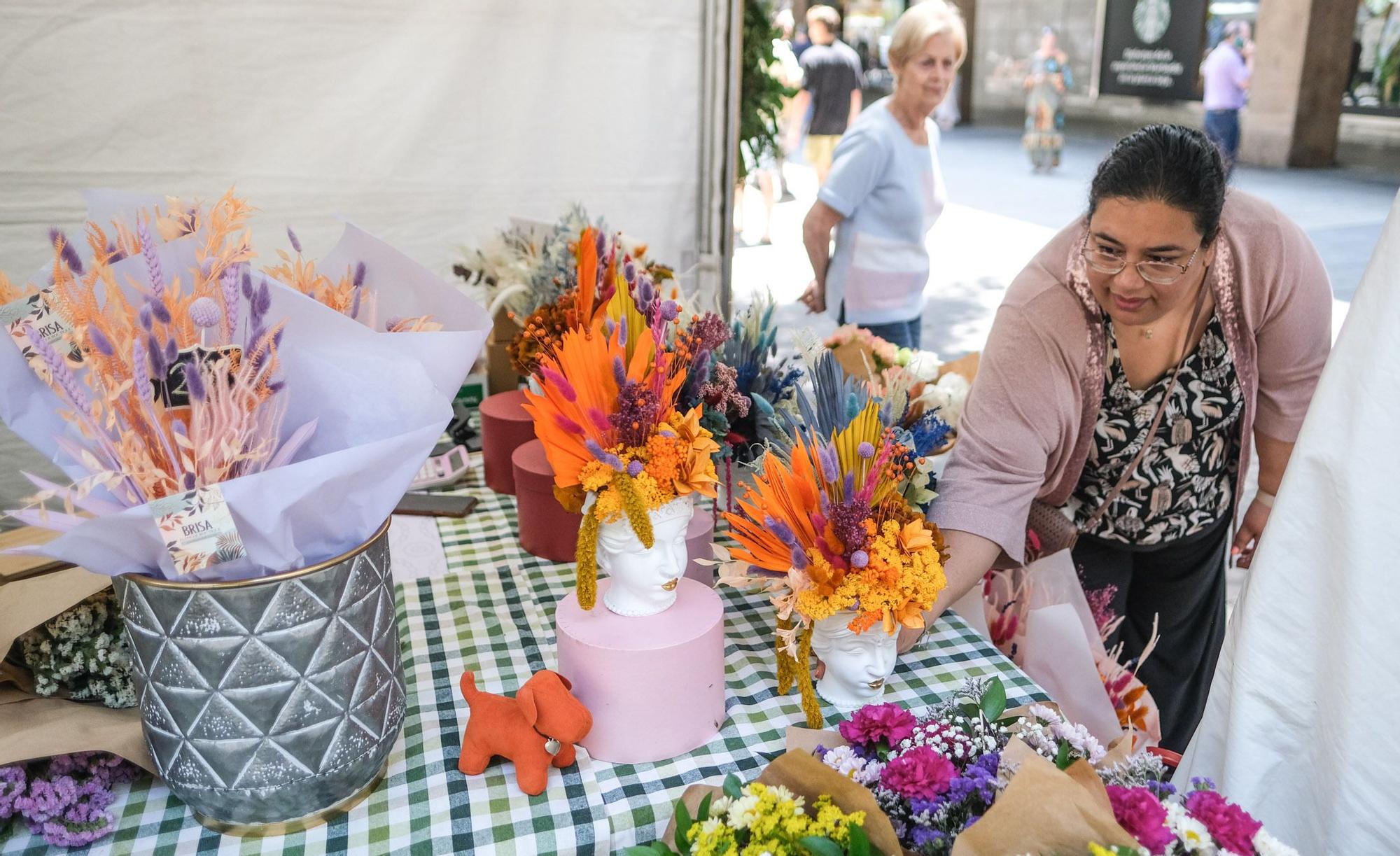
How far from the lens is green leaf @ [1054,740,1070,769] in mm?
1008

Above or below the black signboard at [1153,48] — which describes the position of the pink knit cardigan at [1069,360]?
below

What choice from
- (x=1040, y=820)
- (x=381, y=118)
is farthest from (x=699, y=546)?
(x=381, y=118)

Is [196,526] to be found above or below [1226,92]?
below

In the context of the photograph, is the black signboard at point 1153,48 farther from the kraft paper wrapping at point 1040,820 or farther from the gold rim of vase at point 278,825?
the gold rim of vase at point 278,825

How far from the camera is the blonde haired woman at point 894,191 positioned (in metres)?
3.25

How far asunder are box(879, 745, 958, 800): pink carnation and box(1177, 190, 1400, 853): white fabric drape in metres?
0.39

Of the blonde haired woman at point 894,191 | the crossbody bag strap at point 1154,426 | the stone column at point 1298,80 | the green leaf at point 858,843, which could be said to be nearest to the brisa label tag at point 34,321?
the green leaf at point 858,843

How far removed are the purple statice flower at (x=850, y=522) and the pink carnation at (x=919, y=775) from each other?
0.26 metres

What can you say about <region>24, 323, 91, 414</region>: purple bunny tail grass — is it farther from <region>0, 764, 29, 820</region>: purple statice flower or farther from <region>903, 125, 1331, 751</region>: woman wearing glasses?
<region>903, 125, 1331, 751</region>: woman wearing glasses

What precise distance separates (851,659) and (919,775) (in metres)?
0.34

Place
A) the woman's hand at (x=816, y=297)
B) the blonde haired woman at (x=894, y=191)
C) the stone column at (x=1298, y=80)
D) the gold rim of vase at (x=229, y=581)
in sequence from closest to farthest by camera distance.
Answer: the gold rim of vase at (x=229, y=581) < the blonde haired woman at (x=894, y=191) < the woman's hand at (x=816, y=297) < the stone column at (x=1298, y=80)

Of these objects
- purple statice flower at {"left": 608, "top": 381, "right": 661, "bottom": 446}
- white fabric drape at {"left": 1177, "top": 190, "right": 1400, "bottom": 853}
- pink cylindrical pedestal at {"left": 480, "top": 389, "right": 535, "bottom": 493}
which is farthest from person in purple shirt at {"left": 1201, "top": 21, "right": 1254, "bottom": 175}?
purple statice flower at {"left": 608, "top": 381, "right": 661, "bottom": 446}

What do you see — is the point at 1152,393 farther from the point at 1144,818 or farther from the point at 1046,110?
the point at 1046,110

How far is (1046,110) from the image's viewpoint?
40.3 ft
